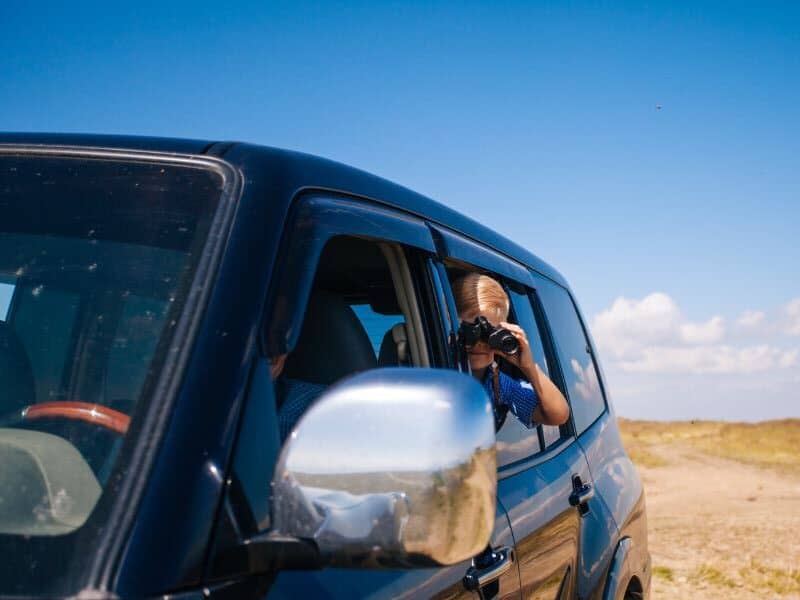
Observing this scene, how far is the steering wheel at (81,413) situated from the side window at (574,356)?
2.37 meters

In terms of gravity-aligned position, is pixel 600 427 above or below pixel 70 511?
below

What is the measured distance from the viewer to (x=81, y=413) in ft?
4.38

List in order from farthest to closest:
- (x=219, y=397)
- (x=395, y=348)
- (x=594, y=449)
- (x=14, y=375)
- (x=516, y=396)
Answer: (x=594, y=449), (x=516, y=396), (x=395, y=348), (x=14, y=375), (x=219, y=397)

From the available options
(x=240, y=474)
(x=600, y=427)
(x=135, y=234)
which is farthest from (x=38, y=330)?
(x=600, y=427)

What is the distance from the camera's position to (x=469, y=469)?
1087 millimetres

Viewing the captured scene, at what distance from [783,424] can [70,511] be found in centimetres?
3809

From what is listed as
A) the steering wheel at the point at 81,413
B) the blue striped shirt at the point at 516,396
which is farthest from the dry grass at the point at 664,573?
the steering wheel at the point at 81,413

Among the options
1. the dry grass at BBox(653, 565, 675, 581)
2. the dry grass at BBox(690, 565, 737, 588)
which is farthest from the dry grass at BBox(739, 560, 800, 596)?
the dry grass at BBox(653, 565, 675, 581)

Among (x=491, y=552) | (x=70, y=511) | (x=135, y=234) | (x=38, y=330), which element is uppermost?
(x=135, y=234)

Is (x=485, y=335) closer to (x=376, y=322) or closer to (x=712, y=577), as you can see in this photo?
(x=376, y=322)

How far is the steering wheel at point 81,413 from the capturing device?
1265mm

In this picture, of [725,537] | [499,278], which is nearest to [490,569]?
[499,278]

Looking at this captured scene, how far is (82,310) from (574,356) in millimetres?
2658

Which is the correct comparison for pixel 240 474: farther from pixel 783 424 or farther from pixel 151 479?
pixel 783 424
